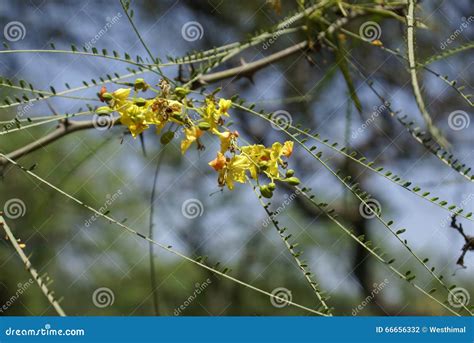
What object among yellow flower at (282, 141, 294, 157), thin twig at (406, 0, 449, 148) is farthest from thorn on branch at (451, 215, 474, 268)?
yellow flower at (282, 141, 294, 157)

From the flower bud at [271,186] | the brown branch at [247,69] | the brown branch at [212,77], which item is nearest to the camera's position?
the flower bud at [271,186]

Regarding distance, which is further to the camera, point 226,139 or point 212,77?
point 212,77

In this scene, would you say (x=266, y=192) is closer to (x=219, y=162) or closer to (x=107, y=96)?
(x=219, y=162)

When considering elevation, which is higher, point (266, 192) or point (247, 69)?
point (247, 69)

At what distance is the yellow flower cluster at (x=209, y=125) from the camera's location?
2.60ft

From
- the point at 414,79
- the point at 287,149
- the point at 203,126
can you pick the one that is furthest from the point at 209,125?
the point at 414,79

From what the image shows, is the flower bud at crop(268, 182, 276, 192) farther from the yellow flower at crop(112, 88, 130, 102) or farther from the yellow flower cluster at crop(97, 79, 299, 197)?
the yellow flower at crop(112, 88, 130, 102)

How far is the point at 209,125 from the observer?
31.0 inches

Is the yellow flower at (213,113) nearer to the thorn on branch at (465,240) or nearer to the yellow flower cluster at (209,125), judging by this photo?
the yellow flower cluster at (209,125)

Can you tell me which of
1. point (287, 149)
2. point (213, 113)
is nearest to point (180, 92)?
point (213, 113)

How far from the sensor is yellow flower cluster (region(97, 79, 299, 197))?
2.60 ft

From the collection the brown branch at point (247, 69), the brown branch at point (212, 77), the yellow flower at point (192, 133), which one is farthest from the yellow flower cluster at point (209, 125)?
the brown branch at point (247, 69)

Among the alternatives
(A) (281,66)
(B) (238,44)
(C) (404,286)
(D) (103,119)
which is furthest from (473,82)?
(D) (103,119)
